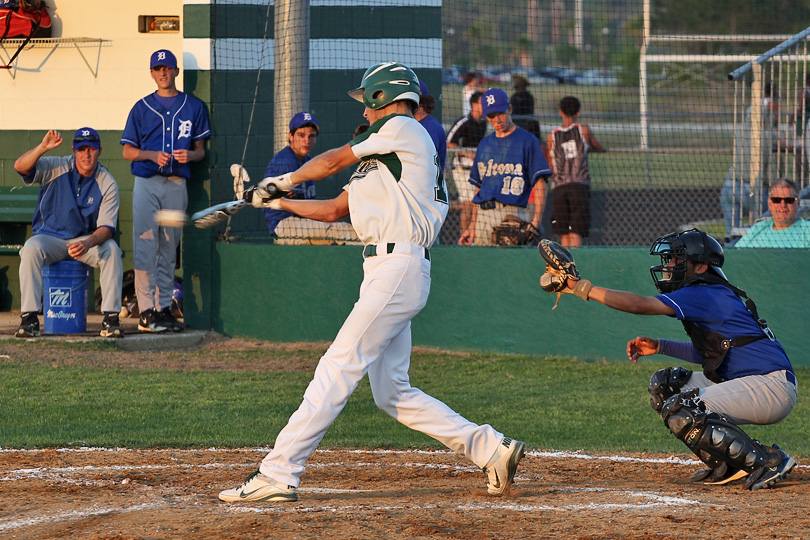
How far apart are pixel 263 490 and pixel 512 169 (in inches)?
214

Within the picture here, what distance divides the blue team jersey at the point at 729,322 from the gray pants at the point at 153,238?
5876 mm

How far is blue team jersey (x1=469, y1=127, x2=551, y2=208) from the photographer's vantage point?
9203 mm

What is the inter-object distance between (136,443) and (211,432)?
0.51 m

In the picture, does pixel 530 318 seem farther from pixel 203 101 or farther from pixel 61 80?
pixel 61 80

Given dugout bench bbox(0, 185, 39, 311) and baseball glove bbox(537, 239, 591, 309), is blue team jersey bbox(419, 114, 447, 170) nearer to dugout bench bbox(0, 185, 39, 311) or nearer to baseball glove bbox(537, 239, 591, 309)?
dugout bench bbox(0, 185, 39, 311)

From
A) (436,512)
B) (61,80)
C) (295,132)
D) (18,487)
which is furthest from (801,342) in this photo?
(61,80)

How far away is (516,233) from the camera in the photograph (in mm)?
9195

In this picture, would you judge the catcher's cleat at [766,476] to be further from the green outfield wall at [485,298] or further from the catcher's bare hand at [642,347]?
the green outfield wall at [485,298]

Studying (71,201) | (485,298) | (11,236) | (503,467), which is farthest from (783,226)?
(11,236)

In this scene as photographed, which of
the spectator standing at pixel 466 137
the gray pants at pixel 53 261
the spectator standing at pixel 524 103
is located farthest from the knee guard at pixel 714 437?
the spectator standing at pixel 524 103

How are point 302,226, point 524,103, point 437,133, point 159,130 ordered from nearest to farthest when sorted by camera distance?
point 437,133 → point 159,130 → point 302,226 → point 524,103

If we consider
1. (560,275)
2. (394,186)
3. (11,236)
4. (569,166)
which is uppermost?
(569,166)

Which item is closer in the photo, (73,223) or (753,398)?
(753,398)

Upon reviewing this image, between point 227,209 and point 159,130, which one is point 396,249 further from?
point 159,130
